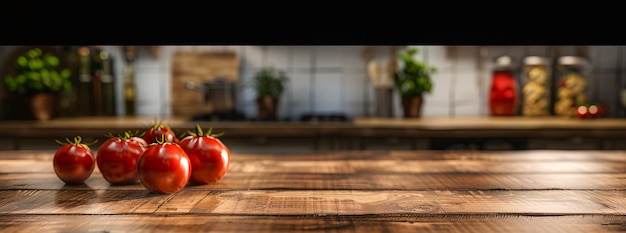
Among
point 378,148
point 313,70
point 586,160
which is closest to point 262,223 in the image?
point 586,160

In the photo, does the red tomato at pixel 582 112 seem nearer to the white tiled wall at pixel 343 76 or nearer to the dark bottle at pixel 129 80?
the white tiled wall at pixel 343 76

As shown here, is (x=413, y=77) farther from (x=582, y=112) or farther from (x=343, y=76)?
(x=582, y=112)

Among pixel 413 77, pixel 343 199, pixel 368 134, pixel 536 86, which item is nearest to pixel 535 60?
pixel 536 86

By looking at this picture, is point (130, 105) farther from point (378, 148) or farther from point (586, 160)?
point (586, 160)

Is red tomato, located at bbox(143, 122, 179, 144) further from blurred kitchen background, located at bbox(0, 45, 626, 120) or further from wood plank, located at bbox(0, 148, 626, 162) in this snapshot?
blurred kitchen background, located at bbox(0, 45, 626, 120)

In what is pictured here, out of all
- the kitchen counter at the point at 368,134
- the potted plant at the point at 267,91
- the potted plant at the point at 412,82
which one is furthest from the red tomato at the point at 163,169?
the potted plant at the point at 412,82

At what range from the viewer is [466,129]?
8.38ft

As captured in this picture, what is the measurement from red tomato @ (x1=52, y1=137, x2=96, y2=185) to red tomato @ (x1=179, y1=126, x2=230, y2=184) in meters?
0.18

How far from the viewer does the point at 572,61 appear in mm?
3084

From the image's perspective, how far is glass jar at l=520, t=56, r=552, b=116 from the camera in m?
3.08

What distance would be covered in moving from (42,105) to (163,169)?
2130 mm

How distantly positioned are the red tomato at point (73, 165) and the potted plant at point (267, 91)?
1979 mm

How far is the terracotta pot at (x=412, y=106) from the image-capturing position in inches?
118
